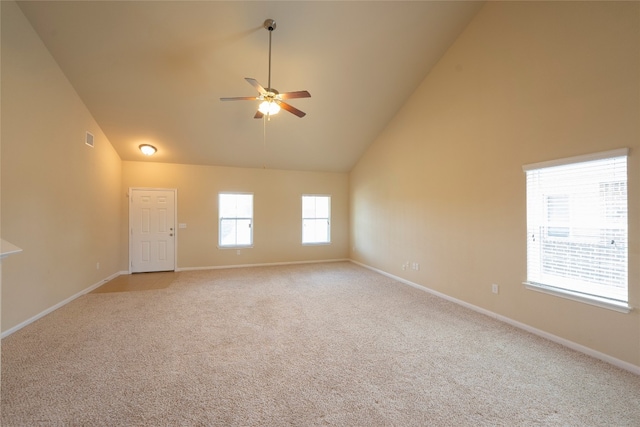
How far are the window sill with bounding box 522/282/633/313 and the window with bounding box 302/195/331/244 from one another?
4.88 m

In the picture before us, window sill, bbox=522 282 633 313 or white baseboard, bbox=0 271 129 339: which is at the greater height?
window sill, bbox=522 282 633 313

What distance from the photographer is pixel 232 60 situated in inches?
150

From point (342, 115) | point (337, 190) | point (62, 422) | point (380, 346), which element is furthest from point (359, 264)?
point (62, 422)

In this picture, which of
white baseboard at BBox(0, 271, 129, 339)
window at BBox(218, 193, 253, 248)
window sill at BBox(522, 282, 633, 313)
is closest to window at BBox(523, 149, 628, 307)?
window sill at BBox(522, 282, 633, 313)

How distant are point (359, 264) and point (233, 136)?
4.34 m

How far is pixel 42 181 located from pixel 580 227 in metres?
6.31

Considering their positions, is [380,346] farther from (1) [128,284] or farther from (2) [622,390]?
(1) [128,284]

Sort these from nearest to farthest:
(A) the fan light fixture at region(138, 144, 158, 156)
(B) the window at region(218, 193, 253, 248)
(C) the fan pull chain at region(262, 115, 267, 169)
A: (C) the fan pull chain at region(262, 115, 267, 169)
(A) the fan light fixture at region(138, 144, 158, 156)
(B) the window at region(218, 193, 253, 248)

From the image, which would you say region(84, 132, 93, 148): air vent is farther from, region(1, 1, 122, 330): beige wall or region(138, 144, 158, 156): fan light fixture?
region(138, 144, 158, 156): fan light fixture

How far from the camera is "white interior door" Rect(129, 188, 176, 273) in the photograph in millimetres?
5863

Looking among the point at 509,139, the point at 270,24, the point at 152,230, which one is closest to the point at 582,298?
the point at 509,139

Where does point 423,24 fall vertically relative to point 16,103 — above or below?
above

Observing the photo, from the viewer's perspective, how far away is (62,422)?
5.40 feet

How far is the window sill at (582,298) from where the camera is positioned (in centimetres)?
228
